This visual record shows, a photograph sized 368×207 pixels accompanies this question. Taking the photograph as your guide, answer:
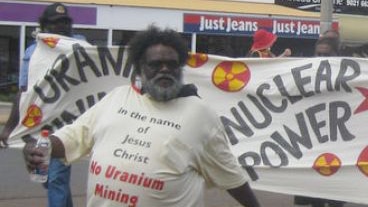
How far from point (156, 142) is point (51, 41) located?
3.04 metres

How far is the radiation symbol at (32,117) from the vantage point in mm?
6352

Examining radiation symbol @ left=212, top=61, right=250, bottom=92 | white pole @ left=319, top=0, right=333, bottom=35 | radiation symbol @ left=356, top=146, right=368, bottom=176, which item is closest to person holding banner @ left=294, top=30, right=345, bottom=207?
radiation symbol @ left=356, top=146, right=368, bottom=176

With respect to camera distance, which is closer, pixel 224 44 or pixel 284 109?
pixel 284 109

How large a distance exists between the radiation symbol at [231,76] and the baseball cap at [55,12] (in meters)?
1.22

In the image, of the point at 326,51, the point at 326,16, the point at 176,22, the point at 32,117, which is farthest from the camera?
the point at 176,22

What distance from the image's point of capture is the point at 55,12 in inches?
242

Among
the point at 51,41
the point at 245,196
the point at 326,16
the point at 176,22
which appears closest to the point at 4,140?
the point at 51,41

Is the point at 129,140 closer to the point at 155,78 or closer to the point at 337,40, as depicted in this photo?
the point at 155,78

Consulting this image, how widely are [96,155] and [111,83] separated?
298cm

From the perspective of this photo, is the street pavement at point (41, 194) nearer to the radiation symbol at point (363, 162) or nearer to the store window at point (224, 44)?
the radiation symbol at point (363, 162)

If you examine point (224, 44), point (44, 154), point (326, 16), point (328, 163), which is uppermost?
point (326, 16)

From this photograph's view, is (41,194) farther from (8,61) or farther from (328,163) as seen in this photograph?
(8,61)

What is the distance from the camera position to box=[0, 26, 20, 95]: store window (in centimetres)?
2206

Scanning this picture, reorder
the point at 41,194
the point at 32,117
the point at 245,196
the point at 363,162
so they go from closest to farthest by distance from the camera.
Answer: the point at 245,196
the point at 32,117
the point at 363,162
the point at 41,194
